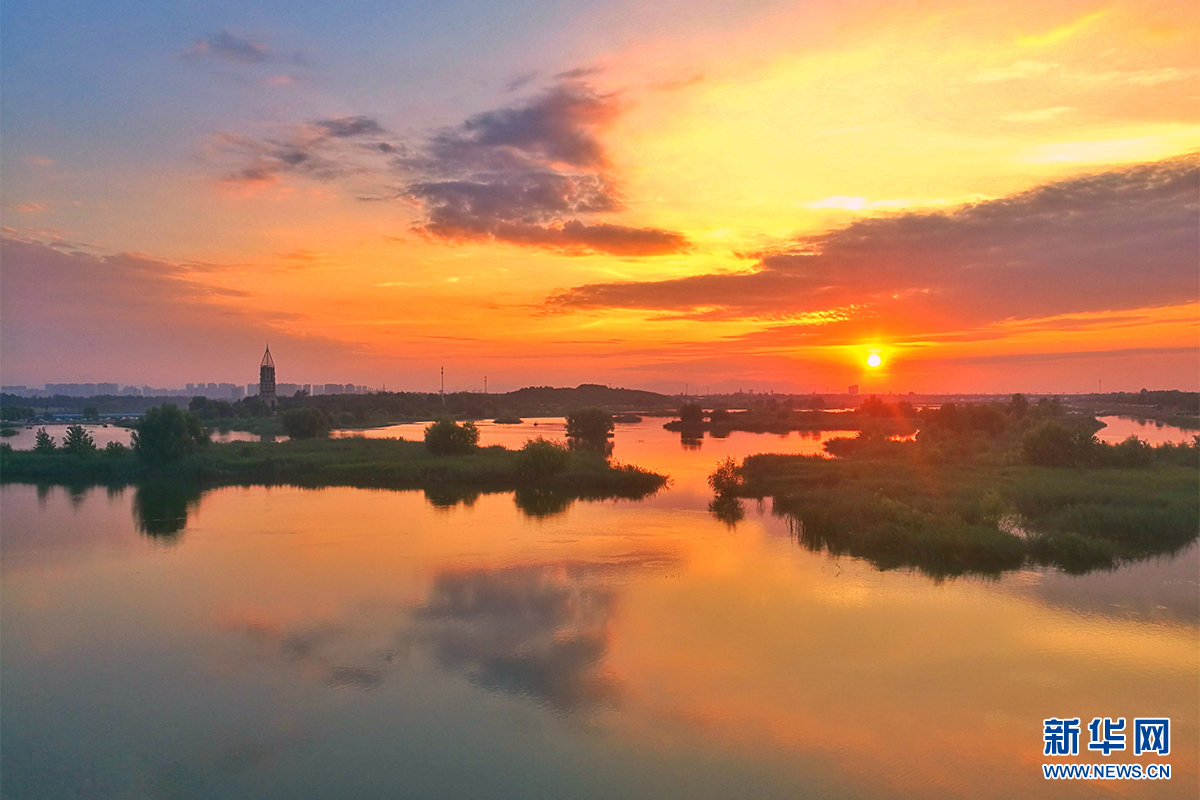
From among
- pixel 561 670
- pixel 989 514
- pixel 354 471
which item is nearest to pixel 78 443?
pixel 354 471

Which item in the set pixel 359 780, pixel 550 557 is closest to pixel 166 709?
pixel 359 780

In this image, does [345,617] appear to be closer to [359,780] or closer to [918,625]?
[359,780]

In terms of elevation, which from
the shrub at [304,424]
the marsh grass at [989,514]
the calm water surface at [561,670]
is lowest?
the calm water surface at [561,670]

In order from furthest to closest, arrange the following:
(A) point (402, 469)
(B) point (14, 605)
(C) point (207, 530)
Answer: (A) point (402, 469) < (C) point (207, 530) < (B) point (14, 605)

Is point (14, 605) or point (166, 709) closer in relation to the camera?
point (166, 709)

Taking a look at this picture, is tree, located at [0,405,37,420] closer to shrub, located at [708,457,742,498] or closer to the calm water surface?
the calm water surface

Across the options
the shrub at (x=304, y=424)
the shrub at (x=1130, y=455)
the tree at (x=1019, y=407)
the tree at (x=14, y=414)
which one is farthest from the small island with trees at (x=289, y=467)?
the tree at (x=14, y=414)

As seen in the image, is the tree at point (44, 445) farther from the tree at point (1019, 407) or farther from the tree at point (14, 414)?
the tree at point (1019, 407)

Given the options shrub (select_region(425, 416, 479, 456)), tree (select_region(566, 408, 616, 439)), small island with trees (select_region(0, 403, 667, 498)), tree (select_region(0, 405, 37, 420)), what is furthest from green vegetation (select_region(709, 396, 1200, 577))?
tree (select_region(0, 405, 37, 420))
